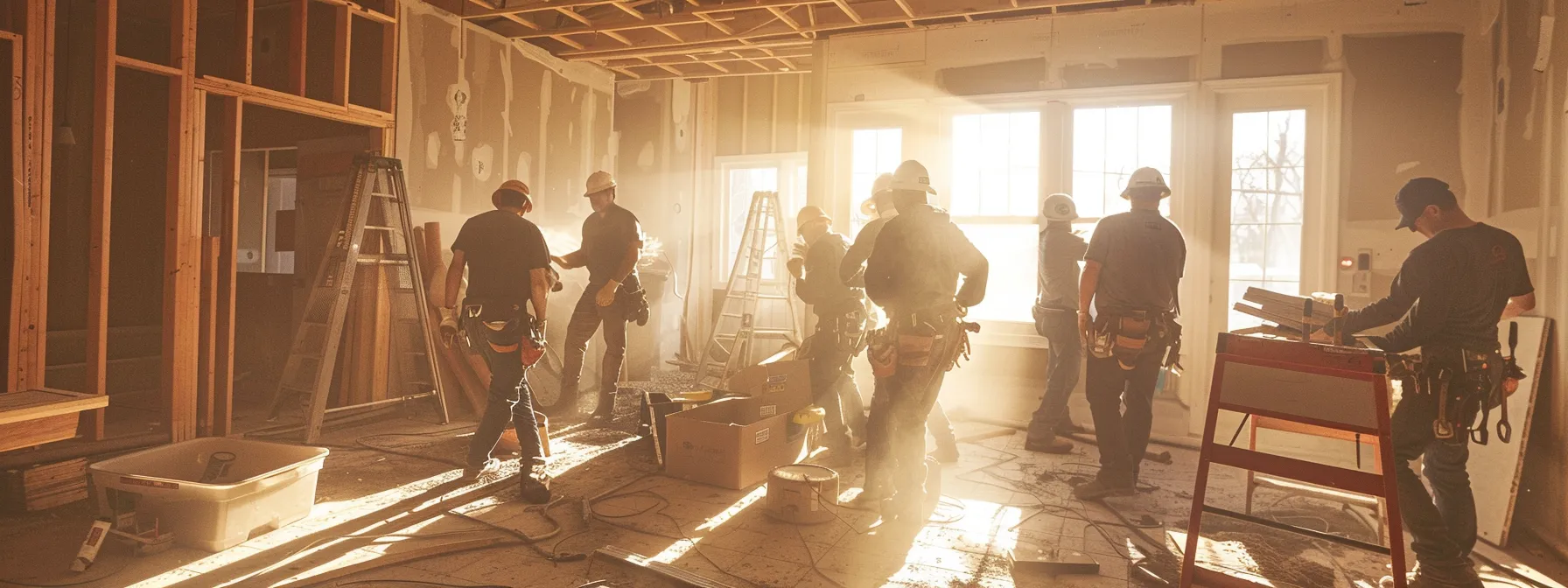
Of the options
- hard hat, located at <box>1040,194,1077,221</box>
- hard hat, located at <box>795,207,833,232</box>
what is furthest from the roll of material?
hard hat, located at <box>1040,194,1077,221</box>

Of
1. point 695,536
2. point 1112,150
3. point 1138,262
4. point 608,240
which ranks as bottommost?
point 695,536

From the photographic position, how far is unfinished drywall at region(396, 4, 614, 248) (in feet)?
22.5

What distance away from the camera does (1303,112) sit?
6191 mm

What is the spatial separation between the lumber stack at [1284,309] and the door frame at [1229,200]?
192 centimetres

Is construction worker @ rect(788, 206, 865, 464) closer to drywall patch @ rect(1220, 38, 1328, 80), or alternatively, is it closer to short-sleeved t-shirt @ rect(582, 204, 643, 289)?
short-sleeved t-shirt @ rect(582, 204, 643, 289)

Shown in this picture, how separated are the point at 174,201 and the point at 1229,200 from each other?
7512mm

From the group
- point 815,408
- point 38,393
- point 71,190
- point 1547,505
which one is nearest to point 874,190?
point 815,408

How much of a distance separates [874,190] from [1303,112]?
3.52 meters

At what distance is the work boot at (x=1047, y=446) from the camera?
582 centimetres

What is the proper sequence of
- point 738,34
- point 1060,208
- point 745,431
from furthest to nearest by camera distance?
point 738,34
point 1060,208
point 745,431

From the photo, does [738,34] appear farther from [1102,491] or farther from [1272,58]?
[1102,491]

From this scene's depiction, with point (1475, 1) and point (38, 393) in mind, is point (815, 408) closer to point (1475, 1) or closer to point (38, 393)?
point (38, 393)

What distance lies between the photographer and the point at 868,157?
7609 millimetres

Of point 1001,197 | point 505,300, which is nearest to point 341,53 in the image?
point 505,300
